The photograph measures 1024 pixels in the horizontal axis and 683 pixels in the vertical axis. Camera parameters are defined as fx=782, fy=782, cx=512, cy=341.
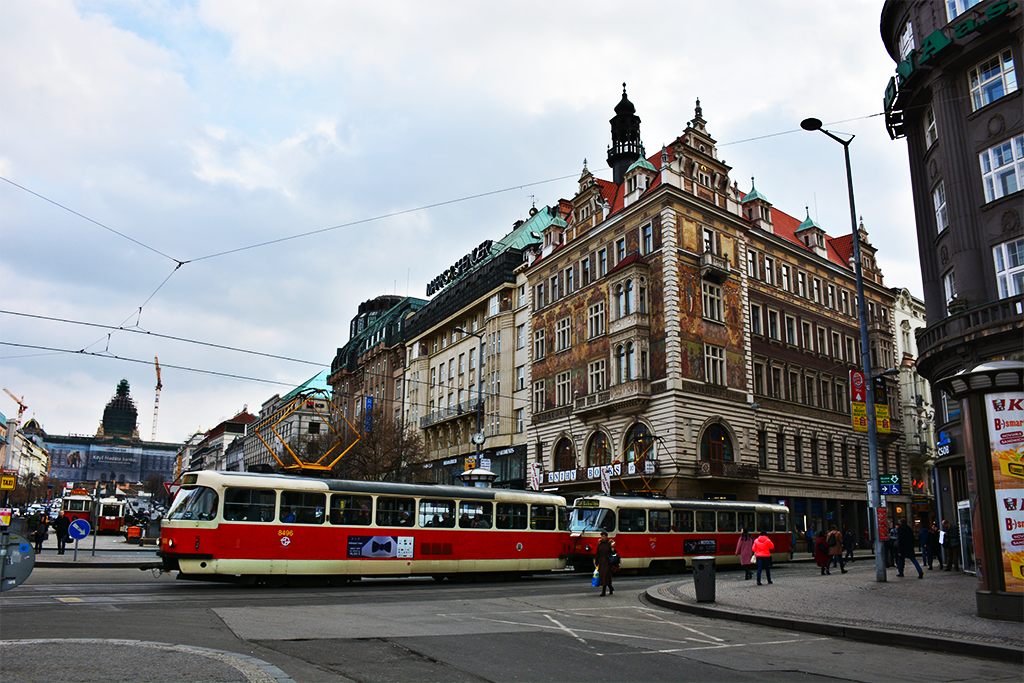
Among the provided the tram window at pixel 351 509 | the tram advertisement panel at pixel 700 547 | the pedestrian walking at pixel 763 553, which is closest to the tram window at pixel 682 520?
the tram advertisement panel at pixel 700 547

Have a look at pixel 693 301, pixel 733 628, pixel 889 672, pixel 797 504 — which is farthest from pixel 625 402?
pixel 889 672

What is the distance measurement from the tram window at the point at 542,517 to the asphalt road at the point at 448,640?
359 inches

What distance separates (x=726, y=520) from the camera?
32969mm

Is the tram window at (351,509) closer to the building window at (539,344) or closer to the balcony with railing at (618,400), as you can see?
the balcony with railing at (618,400)

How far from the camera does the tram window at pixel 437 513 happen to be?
23422 millimetres

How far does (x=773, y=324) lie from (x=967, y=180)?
22.7 metres

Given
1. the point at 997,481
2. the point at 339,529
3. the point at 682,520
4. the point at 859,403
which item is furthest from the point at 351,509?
the point at 859,403

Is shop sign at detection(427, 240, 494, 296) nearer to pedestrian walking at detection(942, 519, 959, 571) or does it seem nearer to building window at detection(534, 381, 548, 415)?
building window at detection(534, 381, 548, 415)

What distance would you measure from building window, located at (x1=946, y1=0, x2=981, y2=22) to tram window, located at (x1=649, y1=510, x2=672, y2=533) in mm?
20692

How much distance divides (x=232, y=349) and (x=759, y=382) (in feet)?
106

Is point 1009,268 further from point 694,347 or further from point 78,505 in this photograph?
point 78,505

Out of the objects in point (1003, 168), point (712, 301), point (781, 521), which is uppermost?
point (712, 301)

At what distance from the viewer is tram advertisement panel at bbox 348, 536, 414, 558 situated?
21659 millimetres

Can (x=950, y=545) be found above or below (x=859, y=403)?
below
